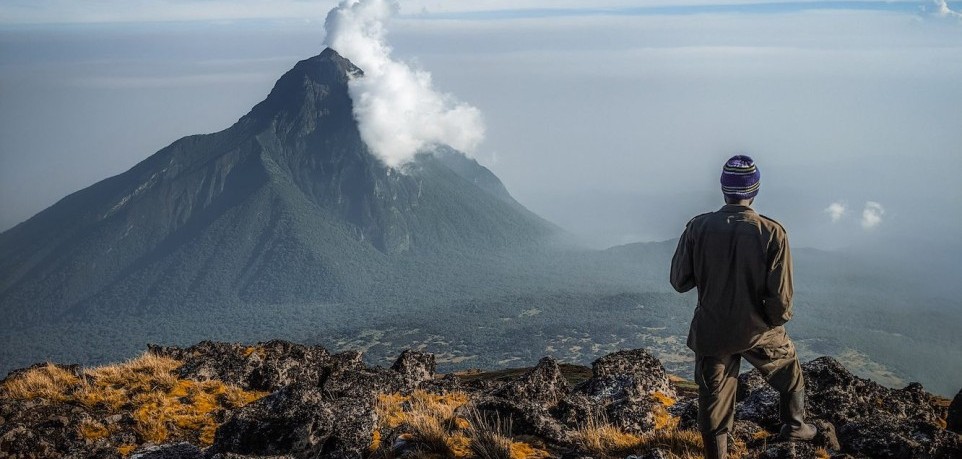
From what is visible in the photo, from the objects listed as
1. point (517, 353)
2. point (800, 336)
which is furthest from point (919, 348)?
point (517, 353)

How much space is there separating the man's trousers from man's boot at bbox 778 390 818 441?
0.37m

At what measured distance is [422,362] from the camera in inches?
517

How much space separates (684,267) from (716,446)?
175cm

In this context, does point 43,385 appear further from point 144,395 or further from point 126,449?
point 126,449

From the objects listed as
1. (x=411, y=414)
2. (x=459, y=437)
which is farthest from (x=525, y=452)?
(x=411, y=414)

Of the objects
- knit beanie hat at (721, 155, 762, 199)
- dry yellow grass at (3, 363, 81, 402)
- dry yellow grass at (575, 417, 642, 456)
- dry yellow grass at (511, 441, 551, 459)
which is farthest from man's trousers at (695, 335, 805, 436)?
dry yellow grass at (3, 363, 81, 402)

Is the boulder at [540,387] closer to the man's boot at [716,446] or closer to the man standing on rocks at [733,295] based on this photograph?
the man's boot at [716,446]

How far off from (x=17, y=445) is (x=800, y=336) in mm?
209191

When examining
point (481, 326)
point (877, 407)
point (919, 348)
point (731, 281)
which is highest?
point (731, 281)

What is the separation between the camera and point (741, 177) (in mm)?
6629

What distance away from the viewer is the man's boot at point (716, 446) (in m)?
6.57

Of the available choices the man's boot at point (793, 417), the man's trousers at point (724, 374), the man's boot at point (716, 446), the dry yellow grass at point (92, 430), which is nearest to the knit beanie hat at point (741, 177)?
the man's trousers at point (724, 374)

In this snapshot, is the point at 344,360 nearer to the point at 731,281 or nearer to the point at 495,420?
the point at 495,420

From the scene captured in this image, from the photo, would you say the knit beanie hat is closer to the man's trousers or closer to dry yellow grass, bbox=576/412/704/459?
the man's trousers
